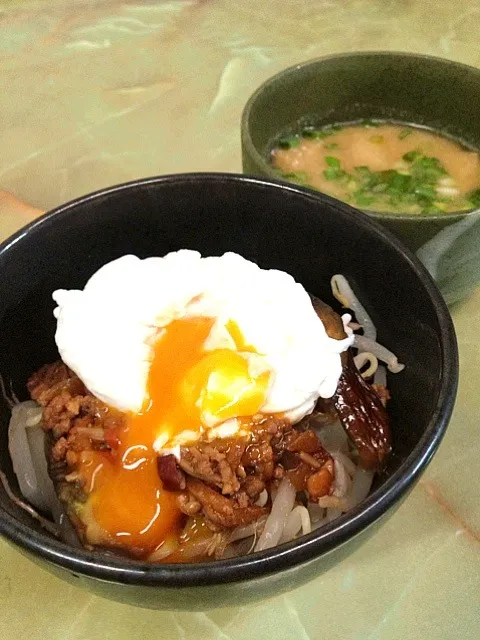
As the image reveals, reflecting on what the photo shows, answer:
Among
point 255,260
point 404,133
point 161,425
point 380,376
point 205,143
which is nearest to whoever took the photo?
point 161,425

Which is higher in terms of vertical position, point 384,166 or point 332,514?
point 384,166

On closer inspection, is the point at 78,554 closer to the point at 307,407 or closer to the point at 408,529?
the point at 307,407

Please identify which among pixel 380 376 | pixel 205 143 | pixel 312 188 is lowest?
pixel 205 143

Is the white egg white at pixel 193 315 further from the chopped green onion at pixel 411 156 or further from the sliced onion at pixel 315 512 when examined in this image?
the chopped green onion at pixel 411 156

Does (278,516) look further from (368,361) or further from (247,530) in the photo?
(368,361)

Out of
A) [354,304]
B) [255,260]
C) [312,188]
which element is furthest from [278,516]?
[312,188]

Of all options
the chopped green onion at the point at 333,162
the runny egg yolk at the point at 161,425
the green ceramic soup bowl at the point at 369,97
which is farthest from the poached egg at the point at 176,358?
the chopped green onion at the point at 333,162

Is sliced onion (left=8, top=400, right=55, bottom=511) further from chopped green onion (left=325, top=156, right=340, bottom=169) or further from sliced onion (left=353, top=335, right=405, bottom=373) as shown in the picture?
chopped green onion (left=325, top=156, right=340, bottom=169)
